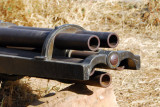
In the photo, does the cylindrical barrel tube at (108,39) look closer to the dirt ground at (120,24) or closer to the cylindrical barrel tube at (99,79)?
the cylindrical barrel tube at (99,79)

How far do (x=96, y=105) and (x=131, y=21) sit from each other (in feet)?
16.4

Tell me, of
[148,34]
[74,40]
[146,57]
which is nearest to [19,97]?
[74,40]

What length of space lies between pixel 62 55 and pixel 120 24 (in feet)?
16.3

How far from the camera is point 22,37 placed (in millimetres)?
2461

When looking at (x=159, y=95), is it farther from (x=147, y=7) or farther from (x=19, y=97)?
(x=147, y=7)

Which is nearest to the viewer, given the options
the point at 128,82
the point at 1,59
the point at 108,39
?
the point at 108,39

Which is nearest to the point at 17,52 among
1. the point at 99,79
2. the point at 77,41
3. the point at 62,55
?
the point at 62,55

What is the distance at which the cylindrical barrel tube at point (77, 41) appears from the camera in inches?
84.7

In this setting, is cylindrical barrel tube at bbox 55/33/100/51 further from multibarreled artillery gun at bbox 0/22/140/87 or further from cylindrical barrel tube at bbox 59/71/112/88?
cylindrical barrel tube at bbox 59/71/112/88

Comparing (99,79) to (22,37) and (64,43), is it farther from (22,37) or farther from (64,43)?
(22,37)

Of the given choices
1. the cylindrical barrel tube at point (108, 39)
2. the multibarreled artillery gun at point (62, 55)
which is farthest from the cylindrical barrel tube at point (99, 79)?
the cylindrical barrel tube at point (108, 39)

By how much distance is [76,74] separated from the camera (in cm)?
213

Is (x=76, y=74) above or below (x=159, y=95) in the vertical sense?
above

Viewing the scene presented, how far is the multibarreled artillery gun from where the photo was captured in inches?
85.5
